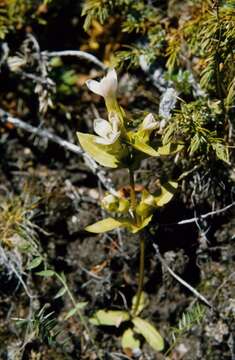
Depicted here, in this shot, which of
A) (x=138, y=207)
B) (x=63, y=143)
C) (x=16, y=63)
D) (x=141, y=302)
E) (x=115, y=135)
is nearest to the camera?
(x=115, y=135)

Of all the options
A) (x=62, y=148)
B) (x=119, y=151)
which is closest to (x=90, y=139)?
(x=119, y=151)

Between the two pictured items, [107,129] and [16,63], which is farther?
[16,63]

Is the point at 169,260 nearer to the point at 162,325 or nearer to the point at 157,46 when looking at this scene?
the point at 162,325

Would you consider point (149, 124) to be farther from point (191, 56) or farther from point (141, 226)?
point (191, 56)

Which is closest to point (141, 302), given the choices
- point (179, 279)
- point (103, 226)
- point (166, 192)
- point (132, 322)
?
point (132, 322)

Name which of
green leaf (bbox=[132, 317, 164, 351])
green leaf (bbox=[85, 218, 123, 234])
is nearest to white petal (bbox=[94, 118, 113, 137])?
green leaf (bbox=[85, 218, 123, 234])

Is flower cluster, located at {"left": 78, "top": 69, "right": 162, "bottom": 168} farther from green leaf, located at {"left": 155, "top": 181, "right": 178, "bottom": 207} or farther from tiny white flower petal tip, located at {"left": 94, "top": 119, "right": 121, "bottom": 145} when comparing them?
green leaf, located at {"left": 155, "top": 181, "right": 178, "bottom": 207}
